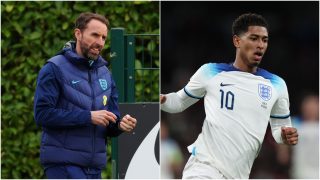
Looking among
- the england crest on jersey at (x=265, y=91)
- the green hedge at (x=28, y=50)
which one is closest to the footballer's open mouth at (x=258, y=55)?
the england crest on jersey at (x=265, y=91)

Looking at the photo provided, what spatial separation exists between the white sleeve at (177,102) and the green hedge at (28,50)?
2.99m

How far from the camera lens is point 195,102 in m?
5.89

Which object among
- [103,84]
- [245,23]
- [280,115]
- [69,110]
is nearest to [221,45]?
[245,23]

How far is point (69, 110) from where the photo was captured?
6004 mm

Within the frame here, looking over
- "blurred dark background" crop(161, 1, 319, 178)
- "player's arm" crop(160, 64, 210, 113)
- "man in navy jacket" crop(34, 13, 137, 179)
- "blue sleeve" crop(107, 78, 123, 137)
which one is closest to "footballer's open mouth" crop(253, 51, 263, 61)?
"blurred dark background" crop(161, 1, 319, 178)

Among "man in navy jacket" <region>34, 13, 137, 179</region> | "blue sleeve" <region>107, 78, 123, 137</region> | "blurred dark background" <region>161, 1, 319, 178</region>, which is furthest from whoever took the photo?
"blue sleeve" <region>107, 78, 123, 137</region>

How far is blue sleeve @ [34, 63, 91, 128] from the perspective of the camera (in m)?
5.94

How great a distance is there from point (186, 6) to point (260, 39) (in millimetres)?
439

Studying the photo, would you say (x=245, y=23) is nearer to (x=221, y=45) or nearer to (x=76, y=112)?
(x=221, y=45)

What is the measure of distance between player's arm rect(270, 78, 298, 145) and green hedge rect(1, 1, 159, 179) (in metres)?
3.08

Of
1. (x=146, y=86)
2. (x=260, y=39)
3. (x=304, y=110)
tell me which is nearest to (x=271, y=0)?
(x=260, y=39)

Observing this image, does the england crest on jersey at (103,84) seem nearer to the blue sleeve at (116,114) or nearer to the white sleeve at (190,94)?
the blue sleeve at (116,114)

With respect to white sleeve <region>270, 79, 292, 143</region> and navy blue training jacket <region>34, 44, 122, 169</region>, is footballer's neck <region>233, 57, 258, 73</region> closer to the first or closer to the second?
white sleeve <region>270, 79, 292, 143</region>

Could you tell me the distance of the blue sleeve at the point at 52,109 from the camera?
5.94 m
